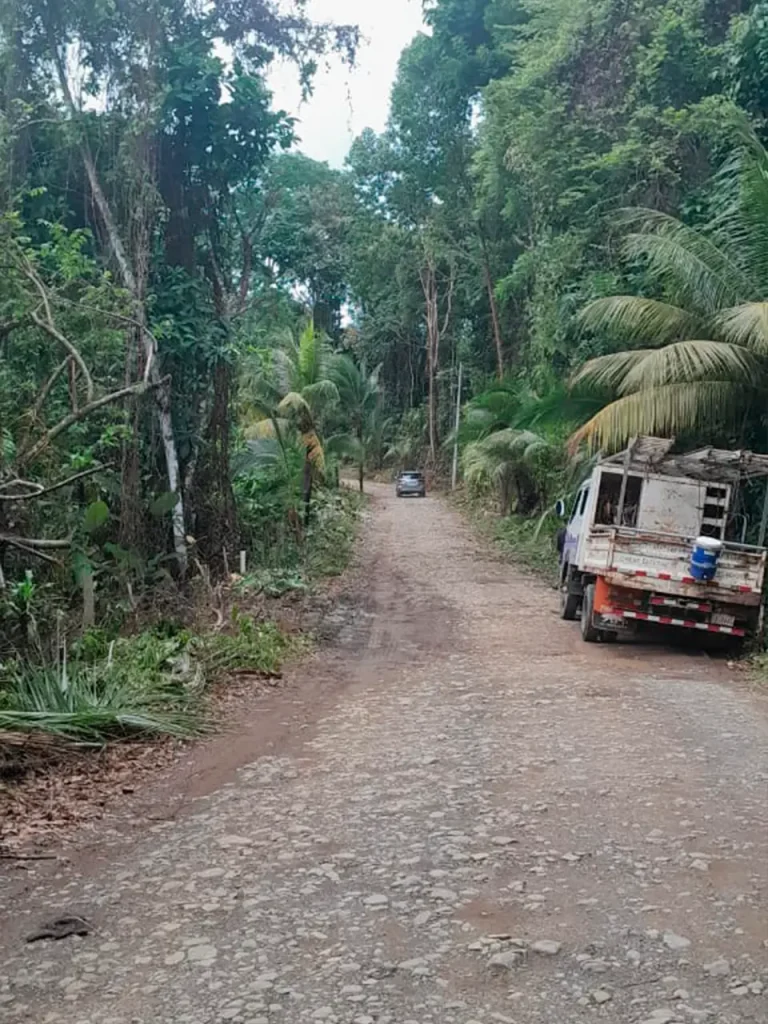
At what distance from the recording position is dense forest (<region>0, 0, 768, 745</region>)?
35.0 ft

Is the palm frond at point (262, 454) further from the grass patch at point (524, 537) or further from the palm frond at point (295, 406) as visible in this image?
the grass patch at point (524, 537)

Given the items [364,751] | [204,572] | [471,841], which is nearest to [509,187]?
[204,572]

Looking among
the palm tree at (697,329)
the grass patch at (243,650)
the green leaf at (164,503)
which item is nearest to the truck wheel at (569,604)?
the palm tree at (697,329)

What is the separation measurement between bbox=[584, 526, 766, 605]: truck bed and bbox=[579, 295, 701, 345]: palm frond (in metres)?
3.42

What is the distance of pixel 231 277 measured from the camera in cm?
1564

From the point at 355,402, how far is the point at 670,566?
21.9 metres

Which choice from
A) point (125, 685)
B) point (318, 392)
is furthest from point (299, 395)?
point (125, 685)

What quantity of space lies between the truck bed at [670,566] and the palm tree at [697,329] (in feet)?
5.71

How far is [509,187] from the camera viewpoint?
27.2m

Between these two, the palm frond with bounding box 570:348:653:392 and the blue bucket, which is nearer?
the blue bucket

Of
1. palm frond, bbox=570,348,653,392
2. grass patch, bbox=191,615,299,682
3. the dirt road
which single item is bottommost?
grass patch, bbox=191,615,299,682

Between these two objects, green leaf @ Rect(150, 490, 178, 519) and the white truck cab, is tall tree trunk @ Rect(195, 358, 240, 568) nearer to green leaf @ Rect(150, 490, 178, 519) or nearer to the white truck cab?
green leaf @ Rect(150, 490, 178, 519)

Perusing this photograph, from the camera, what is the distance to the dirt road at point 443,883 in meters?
3.62

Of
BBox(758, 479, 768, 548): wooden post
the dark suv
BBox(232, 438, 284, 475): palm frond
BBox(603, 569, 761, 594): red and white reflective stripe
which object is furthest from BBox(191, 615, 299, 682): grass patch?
the dark suv
